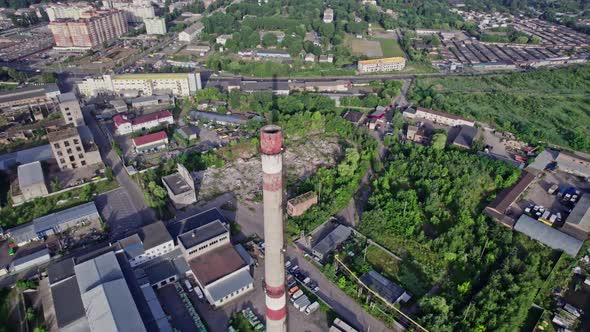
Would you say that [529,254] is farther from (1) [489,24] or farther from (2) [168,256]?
(1) [489,24]

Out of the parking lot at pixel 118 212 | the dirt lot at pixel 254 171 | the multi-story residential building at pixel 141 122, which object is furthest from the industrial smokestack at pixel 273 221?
the multi-story residential building at pixel 141 122

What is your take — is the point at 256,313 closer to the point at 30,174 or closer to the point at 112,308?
the point at 112,308

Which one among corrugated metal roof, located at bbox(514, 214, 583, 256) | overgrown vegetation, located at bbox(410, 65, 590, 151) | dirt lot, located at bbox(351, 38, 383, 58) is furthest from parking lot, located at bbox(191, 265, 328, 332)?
dirt lot, located at bbox(351, 38, 383, 58)

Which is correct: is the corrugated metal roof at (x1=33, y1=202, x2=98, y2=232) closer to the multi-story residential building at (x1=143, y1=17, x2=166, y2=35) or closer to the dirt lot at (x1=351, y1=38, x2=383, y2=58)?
the dirt lot at (x1=351, y1=38, x2=383, y2=58)

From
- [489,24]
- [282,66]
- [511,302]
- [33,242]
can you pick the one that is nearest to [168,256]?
[33,242]

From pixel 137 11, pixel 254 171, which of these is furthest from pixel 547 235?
pixel 137 11
